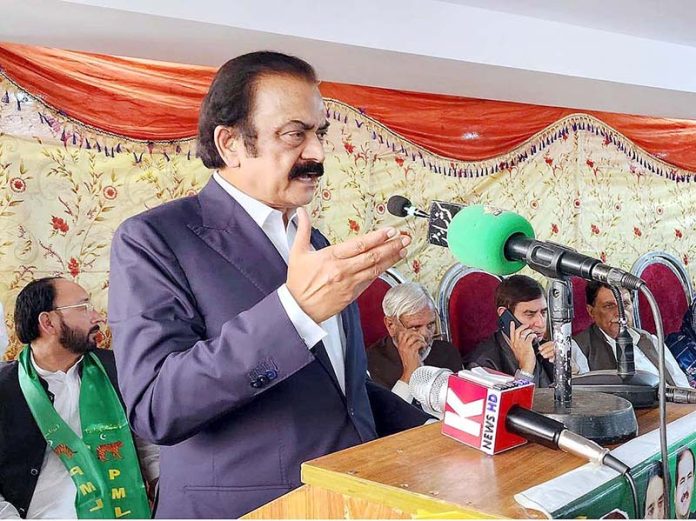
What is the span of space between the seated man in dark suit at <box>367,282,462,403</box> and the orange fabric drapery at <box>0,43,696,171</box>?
2.78 ft

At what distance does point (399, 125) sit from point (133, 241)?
2.53 m

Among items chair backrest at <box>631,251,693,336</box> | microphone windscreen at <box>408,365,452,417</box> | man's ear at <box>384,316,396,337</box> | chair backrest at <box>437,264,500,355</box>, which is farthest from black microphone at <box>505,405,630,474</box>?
chair backrest at <box>631,251,693,336</box>

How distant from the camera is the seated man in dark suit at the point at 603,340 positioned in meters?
3.70

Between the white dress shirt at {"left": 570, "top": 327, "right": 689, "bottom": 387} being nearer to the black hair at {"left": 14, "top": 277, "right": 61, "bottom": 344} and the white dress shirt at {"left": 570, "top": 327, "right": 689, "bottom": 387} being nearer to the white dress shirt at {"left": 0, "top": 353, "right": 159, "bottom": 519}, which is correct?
the white dress shirt at {"left": 0, "top": 353, "right": 159, "bottom": 519}

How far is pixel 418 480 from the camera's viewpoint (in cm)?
75

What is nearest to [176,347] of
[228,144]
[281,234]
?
[281,234]

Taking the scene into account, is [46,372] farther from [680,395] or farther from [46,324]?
[680,395]

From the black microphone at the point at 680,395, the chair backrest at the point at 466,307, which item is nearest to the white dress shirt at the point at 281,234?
the black microphone at the point at 680,395

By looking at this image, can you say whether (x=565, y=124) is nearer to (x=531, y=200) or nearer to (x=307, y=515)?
(x=531, y=200)

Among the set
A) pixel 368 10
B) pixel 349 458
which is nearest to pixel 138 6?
pixel 368 10

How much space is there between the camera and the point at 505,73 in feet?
10.6

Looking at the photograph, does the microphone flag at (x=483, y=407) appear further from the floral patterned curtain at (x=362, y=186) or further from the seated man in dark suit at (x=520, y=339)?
the seated man in dark suit at (x=520, y=339)

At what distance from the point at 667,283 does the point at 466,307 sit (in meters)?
1.83

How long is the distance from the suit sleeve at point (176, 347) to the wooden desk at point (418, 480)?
0.16 m
